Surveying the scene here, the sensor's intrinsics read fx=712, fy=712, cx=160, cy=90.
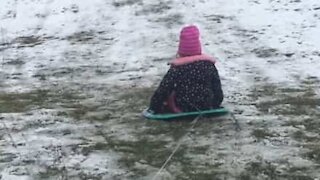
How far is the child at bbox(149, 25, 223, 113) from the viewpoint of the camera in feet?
23.0

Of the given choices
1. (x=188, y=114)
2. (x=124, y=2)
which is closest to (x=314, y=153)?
(x=188, y=114)

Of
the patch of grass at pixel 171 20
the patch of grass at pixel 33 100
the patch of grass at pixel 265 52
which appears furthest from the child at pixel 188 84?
the patch of grass at pixel 171 20

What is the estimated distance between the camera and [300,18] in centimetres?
1170

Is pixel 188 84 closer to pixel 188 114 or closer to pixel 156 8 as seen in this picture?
pixel 188 114

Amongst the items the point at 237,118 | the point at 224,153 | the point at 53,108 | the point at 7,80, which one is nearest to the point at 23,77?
the point at 7,80

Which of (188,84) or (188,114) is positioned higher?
(188,84)

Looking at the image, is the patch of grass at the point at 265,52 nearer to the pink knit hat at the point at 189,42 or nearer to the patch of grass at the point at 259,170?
the pink knit hat at the point at 189,42

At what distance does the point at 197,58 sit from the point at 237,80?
1.67m

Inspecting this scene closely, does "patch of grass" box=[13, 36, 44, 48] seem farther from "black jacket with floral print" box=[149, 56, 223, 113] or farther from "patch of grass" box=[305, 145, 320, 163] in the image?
"patch of grass" box=[305, 145, 320, 163]

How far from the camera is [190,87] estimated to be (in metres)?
7.05

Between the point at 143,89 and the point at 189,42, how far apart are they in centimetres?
147

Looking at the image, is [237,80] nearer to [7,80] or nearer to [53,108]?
[53,108]

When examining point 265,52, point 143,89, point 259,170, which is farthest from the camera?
point 265,52

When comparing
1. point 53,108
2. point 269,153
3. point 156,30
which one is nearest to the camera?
point 269,153
